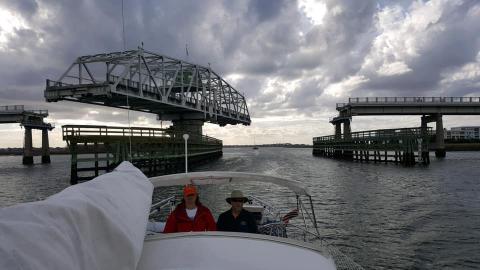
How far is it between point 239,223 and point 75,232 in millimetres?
4365

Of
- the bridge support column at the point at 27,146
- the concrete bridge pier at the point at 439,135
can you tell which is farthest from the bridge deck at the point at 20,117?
the concrete bridge pier at the point at 439,135

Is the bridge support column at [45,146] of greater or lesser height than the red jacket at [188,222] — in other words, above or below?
above

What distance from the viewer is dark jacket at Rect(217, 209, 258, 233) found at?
22.5 ft

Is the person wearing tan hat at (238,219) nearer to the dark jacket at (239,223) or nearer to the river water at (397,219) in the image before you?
the dark jacket at (239,223)

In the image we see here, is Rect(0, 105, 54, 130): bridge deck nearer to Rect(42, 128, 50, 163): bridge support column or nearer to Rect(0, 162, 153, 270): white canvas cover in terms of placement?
Rect(42, 128, 50, 163): bridge support column

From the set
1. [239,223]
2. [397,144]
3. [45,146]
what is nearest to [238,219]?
[239,223]

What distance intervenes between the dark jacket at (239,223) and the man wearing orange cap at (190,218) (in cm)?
23

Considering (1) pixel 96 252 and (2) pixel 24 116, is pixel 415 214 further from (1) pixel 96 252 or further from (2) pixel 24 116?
(2) pixel 24 116

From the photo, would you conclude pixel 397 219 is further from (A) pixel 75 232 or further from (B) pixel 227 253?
(A) pixel 75 232

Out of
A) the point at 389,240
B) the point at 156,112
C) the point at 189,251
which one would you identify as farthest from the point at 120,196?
the point at 156,112

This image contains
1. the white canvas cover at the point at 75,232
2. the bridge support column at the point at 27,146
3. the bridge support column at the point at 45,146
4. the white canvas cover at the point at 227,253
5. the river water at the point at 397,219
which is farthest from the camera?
the bridge support column at the point at 45,146

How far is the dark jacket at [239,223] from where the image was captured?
22.5 ft

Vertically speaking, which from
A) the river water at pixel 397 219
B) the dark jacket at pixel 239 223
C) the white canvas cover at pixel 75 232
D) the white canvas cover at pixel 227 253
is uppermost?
the white canvas cover at pixel 75 232

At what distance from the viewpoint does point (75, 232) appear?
110 inches
